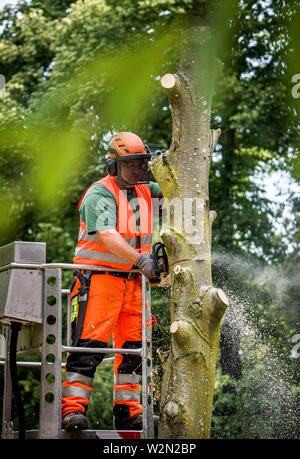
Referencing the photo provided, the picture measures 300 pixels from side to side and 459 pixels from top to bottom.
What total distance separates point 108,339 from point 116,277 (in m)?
0.45

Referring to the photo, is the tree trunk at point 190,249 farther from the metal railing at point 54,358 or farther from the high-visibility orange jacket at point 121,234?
the high-visibility orange jacket at point 121,234

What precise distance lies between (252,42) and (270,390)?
6.55 meters

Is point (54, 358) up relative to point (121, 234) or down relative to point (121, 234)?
down

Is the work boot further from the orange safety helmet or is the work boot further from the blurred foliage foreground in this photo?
the blurred foliage foreground

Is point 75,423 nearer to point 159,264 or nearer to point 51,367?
point 51,367

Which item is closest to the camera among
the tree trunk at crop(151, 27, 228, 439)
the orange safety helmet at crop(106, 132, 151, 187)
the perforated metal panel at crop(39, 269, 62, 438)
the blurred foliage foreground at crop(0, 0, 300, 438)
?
the perforated metal panel at crop(39, 269, 62, 438)

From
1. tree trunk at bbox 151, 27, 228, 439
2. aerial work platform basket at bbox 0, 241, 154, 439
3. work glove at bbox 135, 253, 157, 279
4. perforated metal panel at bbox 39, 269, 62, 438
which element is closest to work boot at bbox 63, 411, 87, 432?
aerial work platform basket at bbox 0, 241, 154, 439

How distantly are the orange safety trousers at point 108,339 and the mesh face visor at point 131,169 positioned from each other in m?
0.72

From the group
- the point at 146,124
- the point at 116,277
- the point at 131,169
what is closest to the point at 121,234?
the point at 116,277

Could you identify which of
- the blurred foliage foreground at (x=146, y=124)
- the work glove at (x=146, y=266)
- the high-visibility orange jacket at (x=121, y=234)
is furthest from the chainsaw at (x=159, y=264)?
the blurred foliage foreground at (x=146, y=124)

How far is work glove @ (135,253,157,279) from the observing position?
4.46m

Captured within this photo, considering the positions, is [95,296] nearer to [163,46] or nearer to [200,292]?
[200,292]

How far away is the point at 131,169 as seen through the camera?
15.8ft

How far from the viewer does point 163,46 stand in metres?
10.5
